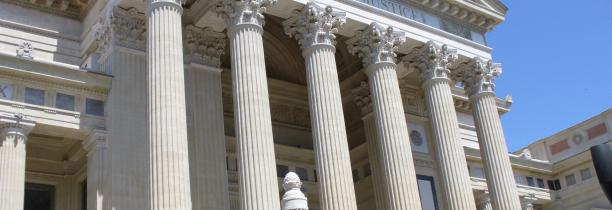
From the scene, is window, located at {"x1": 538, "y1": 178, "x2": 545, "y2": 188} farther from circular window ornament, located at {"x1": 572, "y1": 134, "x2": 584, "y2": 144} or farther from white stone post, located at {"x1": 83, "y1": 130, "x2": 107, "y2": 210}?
white stone post, located at {"x1": 83, "y1": 130, "x2": 107, "y2": 210}

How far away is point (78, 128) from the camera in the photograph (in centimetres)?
1984

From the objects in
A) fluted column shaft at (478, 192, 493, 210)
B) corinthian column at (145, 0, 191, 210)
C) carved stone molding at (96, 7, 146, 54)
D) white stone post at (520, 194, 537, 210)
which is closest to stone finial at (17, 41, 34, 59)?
carved stone molding at (96, 7, 146, 54)

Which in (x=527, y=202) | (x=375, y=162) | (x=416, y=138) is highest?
(x=416, y=138)

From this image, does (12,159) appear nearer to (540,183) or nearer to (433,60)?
(433,60)

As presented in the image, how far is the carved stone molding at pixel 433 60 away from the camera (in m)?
25.7

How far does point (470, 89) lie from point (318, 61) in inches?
360

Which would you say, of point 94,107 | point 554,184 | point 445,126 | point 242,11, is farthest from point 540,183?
point 94,107

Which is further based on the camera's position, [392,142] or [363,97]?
[363,97]

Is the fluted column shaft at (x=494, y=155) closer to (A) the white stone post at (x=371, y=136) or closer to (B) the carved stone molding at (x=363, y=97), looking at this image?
(A) the white stone post at (x=371, y=136)

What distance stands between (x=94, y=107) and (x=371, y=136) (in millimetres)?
12012

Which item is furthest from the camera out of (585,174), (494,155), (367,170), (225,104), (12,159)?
(585,174)

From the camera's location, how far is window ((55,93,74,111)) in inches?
784

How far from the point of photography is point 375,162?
27672 mm

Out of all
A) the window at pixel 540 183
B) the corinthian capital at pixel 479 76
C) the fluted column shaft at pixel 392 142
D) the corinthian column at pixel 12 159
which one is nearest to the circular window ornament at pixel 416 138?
the corinthian capital at pixel 479 76
